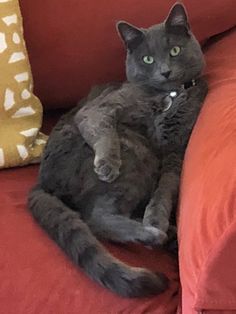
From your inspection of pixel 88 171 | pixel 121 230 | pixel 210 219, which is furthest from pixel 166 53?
pixel 210 219

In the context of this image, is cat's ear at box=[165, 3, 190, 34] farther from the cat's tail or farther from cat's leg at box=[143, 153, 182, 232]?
the cat's tail

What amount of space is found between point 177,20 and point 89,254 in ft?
2.06

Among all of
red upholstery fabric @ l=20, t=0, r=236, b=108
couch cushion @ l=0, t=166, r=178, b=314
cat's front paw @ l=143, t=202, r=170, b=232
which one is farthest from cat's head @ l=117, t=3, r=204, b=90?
couch cushion @ l=0, t=166, r=178, b=314

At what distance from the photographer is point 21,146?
1669 mm

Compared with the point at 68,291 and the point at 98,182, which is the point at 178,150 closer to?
the point at 98,182

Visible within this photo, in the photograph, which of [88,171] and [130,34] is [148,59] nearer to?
[130,34]

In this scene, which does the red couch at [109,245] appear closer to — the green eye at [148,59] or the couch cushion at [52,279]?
the couch cushion at [52,279]

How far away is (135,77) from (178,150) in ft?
0.74

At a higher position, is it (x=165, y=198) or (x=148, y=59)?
(x=148, y=59)

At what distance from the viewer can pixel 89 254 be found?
1.29 metres

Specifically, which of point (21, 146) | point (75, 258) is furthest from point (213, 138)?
point (21, 146)

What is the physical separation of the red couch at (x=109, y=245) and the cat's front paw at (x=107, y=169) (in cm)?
16

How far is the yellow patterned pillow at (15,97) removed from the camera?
1648mm

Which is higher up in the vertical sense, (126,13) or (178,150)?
(126,13)
